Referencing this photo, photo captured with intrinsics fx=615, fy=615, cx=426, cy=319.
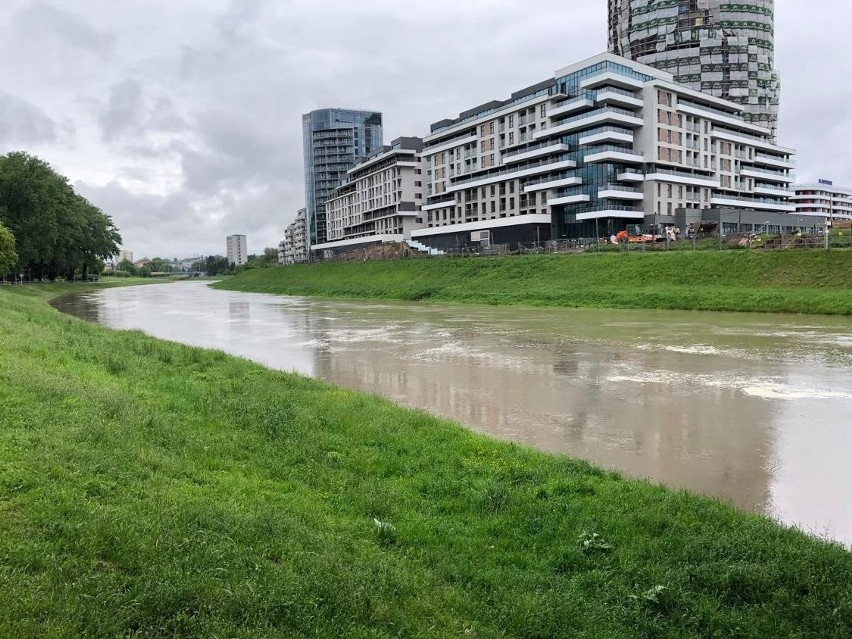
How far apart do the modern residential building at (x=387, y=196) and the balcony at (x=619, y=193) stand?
4697 centimetres

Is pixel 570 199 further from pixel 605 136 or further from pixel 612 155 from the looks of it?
pixel 605 136

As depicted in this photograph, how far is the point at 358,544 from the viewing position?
6191 mm

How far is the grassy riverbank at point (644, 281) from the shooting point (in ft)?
122

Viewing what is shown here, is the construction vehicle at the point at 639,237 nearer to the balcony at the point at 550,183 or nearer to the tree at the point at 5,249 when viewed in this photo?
the balcony at the point at 550,183

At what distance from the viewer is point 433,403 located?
14859 millimetres

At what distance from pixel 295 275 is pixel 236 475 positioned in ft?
310

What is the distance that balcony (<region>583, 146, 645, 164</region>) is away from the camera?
7681 cm

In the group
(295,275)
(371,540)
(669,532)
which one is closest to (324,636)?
(371,540)

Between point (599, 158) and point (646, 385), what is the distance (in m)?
66.7

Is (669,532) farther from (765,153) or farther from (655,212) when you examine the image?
(765,153)

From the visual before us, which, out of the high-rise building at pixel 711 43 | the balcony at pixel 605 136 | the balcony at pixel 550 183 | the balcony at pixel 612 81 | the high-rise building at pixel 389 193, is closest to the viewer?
the balcony at pixel 605 136

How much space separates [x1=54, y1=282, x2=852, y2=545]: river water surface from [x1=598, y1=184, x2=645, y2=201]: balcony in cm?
4427

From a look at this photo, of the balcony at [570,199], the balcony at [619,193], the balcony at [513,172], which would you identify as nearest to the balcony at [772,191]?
the balcony at [619,193]

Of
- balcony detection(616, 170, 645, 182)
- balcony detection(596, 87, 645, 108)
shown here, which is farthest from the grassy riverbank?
balcony detection(596, 87, 645, 108)
